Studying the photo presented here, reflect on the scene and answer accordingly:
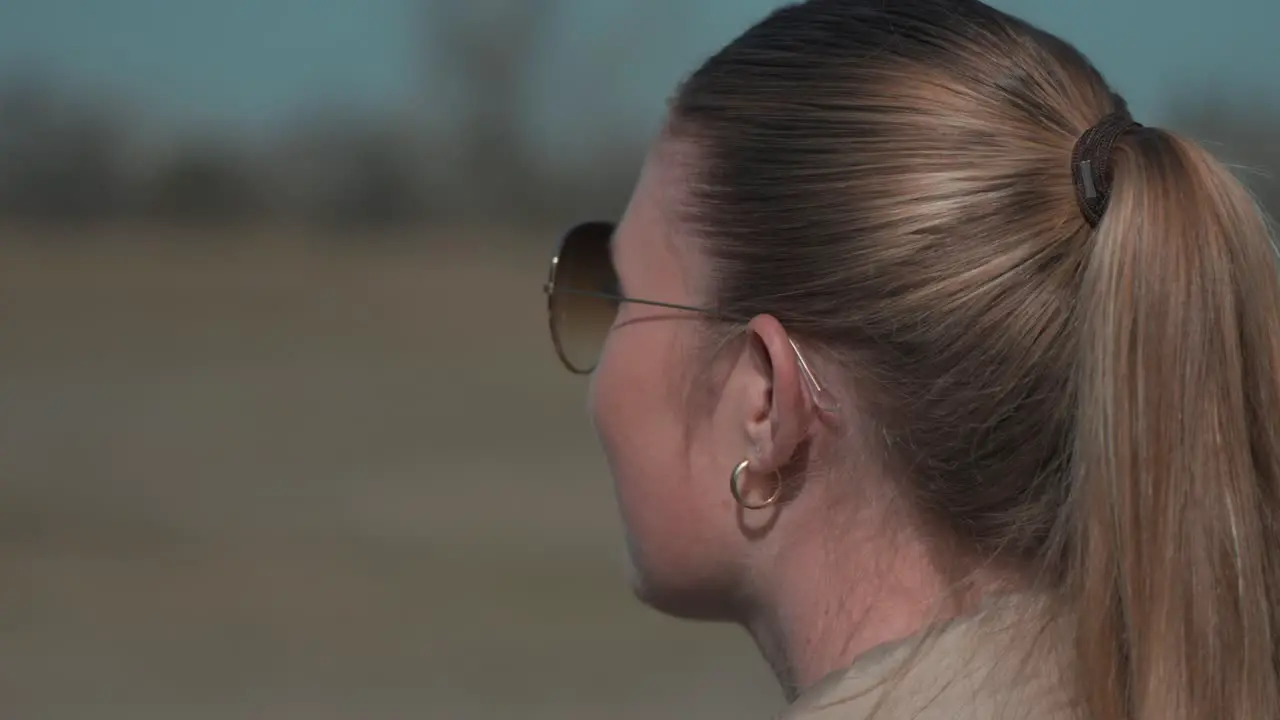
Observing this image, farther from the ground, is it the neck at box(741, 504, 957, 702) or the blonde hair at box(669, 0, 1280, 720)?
the blonde hair at box(669, 0, 1280, 720)

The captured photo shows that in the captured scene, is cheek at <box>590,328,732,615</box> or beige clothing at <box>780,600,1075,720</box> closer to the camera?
beige clothing at <box>780,600,1075,720</box>

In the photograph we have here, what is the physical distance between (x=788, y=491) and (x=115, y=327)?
27.9 ft

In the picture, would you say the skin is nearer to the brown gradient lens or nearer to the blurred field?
the brown gradient lens

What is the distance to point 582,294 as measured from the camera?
166 cm

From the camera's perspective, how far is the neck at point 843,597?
51.8 inches

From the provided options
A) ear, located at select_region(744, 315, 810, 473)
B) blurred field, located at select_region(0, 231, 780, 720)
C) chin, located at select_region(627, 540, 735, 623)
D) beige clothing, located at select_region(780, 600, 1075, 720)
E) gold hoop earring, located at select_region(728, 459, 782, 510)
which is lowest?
blurred field, located at select_region(0, 231, 780, 720)

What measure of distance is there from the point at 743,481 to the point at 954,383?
7.8 inches

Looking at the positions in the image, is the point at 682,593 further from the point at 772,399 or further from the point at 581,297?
the point at 581,297

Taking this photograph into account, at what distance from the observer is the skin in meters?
1.33

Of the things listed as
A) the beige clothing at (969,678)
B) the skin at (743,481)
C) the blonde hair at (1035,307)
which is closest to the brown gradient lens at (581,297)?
the skin at (743,481)

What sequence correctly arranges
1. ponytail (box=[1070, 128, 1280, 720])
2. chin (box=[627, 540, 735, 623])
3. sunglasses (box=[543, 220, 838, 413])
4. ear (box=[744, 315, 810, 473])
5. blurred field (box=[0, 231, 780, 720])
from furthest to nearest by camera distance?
1. blurred field (box=[0, 231, 780, 720])
2. sunglasses (box=[543, 220, 838, 413])
3. chin (box=[627, 540, 735, 623])
4. ear (box=[744, 315, 810, 473])
5. ponytail (box=[1070, 128, 1280, 720])

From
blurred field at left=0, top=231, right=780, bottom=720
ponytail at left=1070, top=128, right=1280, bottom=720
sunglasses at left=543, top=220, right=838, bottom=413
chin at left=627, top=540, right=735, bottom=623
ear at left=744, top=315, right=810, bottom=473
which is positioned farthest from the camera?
blurred field at left=0, top=231, right=780, bottom=720

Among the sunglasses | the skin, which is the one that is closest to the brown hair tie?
the skin

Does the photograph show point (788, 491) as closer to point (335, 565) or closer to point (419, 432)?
point (335, 565)
